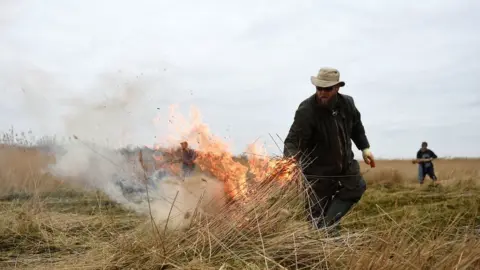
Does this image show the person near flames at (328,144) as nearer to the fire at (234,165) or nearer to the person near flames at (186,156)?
the fire at (234,165)

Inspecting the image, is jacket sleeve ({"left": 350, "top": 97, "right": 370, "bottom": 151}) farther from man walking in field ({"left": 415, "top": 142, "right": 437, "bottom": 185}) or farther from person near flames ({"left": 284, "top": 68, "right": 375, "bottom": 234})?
man walking in field ({"left": 415, "top": 142, "right": 437, "bottom": 185})

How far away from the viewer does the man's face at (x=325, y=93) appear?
4.53 meters

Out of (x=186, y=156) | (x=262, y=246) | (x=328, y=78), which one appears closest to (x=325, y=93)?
(x=328, y=78)

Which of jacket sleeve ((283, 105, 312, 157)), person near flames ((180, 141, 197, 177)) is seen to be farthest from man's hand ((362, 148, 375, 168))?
person near flames ((180, 141, 197, 177))

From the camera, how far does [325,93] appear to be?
14.9 ft

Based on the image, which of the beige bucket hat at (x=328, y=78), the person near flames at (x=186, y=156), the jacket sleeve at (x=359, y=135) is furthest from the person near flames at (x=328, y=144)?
the person near flames at (x=186, y=156)

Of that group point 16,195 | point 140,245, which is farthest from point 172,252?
point 16,195

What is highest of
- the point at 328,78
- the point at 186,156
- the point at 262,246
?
the point at 328,78

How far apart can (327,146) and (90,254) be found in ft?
7.63

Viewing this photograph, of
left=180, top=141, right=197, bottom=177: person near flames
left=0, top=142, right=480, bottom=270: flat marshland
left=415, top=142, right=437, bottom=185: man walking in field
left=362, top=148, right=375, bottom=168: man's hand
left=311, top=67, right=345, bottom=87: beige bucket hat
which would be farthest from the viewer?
left=415, top=142, right=437, bottom=185: man walking in field

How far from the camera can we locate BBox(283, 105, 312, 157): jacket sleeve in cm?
464

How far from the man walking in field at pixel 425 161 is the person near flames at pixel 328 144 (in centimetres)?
980

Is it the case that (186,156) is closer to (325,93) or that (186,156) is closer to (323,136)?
(323,136)

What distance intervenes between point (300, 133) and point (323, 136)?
8.7 inches
